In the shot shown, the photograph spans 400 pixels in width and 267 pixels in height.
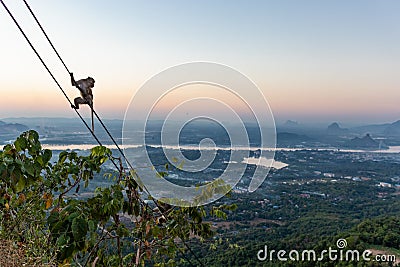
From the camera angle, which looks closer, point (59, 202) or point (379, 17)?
point (59, 202)

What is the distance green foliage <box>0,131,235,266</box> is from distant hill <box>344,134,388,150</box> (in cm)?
2951

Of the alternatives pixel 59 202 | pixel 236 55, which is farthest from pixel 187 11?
pixel 59 202

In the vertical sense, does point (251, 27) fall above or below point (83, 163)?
above

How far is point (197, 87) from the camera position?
1.41 metres

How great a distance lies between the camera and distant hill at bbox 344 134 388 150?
93.6 ft

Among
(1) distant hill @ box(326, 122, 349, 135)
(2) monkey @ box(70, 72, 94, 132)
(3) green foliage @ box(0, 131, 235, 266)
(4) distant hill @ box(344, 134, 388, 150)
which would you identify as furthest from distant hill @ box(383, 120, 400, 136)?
(2) monkey @ box(70, 72, 94, 132)

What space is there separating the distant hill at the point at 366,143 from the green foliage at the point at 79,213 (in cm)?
2951

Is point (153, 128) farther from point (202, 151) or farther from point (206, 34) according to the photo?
point (206, 34)

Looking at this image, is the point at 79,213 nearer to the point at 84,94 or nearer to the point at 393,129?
the point at 84,94

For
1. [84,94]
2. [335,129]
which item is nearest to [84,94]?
[84,94]

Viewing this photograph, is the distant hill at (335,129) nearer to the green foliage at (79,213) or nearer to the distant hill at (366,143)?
the distant hill at (366,143)

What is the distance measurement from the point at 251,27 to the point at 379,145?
2816 cm

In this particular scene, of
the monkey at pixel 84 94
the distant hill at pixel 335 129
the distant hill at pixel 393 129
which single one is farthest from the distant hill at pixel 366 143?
the monkey at pixel 84 94

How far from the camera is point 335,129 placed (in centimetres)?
3073
